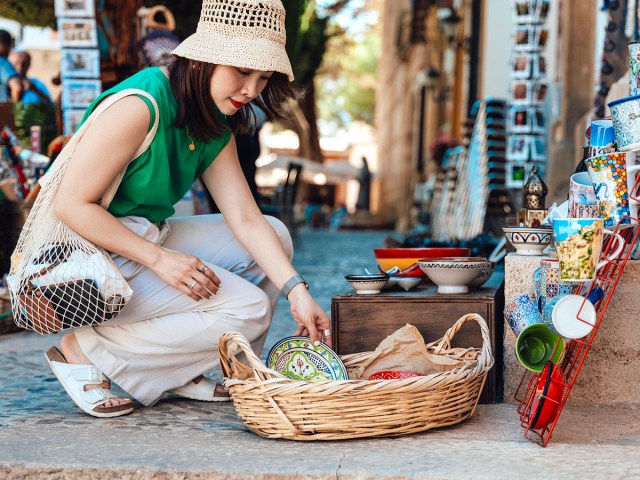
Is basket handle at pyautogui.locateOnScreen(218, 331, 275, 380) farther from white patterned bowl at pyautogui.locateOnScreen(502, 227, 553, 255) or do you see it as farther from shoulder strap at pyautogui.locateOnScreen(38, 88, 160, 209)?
white patterned bowl at pyautogui.locateOnScreen(502, 227, 553, 255)

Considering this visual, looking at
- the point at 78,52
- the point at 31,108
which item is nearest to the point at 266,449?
the point at 78,52

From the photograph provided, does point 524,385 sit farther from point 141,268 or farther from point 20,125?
point 20,125

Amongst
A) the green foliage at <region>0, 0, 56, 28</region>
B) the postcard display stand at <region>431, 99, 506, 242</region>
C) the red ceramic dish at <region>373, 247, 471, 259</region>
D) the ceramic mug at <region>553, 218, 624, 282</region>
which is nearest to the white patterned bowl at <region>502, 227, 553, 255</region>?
the red ceramic dish at <region>373, 247, 471, 259</region>

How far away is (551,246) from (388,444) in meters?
1.16

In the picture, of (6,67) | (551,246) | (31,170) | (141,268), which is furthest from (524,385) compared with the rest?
(6,67)

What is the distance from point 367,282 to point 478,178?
4577mm

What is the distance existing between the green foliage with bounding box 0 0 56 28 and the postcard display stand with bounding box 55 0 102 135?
1.07 metres

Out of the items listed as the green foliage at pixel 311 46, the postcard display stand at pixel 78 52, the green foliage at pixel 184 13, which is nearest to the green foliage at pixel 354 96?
the green foliage at pixel 311 46

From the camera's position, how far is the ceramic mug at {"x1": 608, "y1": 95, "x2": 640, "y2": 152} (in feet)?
7.88

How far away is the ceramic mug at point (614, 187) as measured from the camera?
8.17 ft

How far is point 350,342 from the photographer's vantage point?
3039mm

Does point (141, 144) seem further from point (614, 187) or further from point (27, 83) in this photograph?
point (27, 83)

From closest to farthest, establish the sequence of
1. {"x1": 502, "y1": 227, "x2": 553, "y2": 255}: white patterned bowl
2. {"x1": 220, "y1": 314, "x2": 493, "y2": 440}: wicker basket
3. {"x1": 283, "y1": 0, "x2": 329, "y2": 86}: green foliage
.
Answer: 1. {"x1": 220, "y1": 314, "x2": 493, "y2": 440}: wicker basket
2. {"x1": 502, "y1": 227, "x2": 553, "y2": 255}: white patterned bowl
3. {"x1": 283, "y1": 0, "x2": 329, "y2": 86}: green foliage

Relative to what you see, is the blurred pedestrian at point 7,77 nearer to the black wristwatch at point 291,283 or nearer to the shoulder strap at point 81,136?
the shoulder strap at point 81,136
